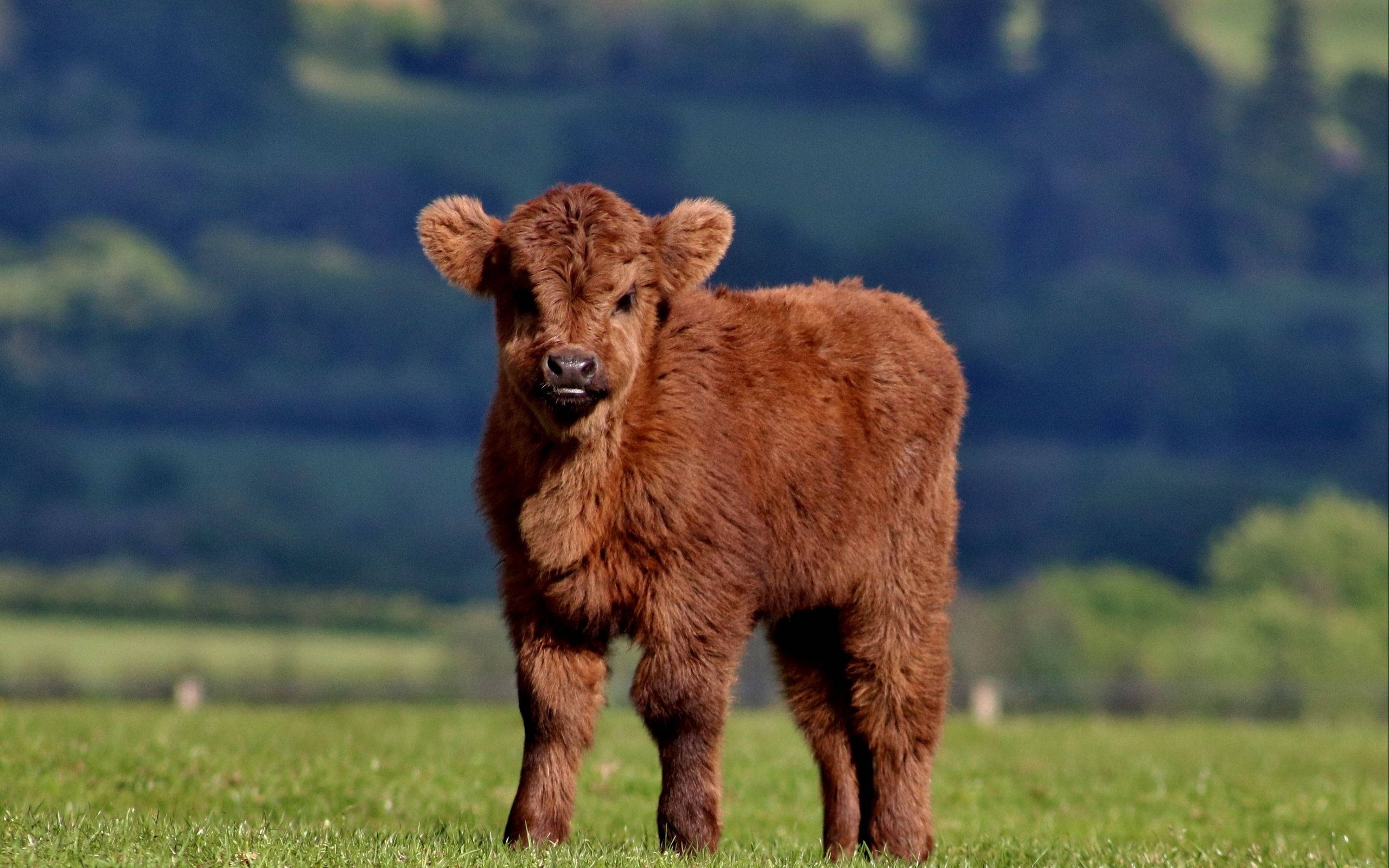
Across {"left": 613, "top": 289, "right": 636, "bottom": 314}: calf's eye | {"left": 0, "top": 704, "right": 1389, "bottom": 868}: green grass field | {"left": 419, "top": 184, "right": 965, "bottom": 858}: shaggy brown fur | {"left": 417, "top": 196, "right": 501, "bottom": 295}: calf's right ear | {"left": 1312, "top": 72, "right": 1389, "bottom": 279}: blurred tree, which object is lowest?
{"left": 0, "top": 704, "right": 1389, "bottom": 868}: green grass field

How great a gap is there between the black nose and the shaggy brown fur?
1cm

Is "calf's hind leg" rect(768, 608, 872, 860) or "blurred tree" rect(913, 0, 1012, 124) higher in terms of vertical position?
"blurred tree" rect(913, 0, 1012, 124)

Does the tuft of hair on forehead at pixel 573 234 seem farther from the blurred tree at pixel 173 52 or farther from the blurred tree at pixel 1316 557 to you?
the blurred tree at pixel 173 52

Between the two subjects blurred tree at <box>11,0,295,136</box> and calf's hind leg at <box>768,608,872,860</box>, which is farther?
blurred tree at <box>11,0,295,136</box>

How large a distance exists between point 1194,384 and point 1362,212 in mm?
21219

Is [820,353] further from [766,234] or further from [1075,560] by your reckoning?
[766,234]

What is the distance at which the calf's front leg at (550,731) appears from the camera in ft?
27.8

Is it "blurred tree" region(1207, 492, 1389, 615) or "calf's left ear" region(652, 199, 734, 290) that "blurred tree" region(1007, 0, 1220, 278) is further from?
"calf's left ear" region(652, 199, 734, 290)

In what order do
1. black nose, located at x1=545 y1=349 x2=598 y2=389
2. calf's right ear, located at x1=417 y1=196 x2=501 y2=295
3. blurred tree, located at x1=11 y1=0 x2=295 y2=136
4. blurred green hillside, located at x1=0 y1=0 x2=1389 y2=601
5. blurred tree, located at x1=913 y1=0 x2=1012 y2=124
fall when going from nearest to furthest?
1. black nose, located at x1=545 y1=349 x2=598 y2=389
2. calf's right ear, located at x1=417 y1=196 x2=501 y2=295
3. blurred green hillside, located at x1=0 y1=0 x2=1389 y2=601
4. blurred tree, located at x1=11 y1=0 x2=295 y2=136
5. blurred tree, located at x1=913 y1=0 x2=1012 y2=124

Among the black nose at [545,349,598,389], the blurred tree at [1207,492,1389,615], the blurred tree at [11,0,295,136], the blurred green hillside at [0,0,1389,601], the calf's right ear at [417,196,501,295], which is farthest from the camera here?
the blurred tree at [11,0,295,136]

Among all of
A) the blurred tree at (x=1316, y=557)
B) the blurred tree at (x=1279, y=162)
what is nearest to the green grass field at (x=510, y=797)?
the blurred tree at (x=1316, y=557)

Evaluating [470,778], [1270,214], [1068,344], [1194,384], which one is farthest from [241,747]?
[1270,214]

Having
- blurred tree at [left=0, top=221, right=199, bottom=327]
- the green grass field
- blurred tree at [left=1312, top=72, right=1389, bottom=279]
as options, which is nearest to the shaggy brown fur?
the green grass field

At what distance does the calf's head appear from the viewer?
8.41m
